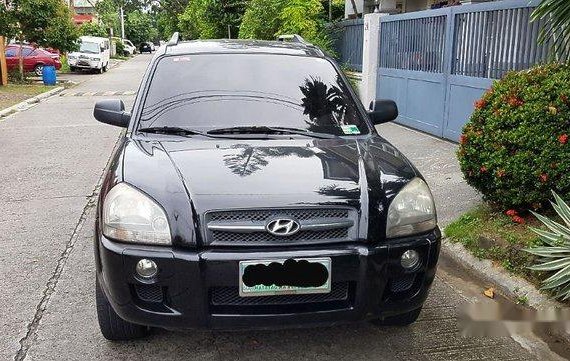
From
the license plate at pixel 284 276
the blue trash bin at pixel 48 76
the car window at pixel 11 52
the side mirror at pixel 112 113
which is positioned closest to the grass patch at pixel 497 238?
the license plate at pixel 284 276

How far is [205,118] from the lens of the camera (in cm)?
381

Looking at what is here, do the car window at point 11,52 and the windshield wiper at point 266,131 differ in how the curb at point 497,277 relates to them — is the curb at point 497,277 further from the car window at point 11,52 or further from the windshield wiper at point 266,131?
the car window at point 11,52

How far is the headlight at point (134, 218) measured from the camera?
8.92ft

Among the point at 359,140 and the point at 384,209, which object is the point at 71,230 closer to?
the point at 359,140

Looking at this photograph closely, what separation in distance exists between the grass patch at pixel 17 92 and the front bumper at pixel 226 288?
1447 centimetres

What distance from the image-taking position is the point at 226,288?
104 inches

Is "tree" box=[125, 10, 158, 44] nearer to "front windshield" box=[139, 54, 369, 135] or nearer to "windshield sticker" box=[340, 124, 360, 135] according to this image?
"front windshield" box=[139, 54, 369, 135]

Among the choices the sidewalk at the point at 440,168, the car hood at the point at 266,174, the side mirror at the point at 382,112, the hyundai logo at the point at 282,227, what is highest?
the side mirror at the point at 382,112

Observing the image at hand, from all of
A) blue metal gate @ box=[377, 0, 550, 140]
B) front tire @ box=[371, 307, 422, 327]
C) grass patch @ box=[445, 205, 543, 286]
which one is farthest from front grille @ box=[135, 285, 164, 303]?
blue metal gate @ box=[377, 0, 550, 140]

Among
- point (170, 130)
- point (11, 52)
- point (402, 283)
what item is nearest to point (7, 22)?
point (11, 52)

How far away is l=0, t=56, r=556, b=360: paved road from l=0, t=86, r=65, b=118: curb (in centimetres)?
828

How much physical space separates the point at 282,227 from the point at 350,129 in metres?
1.43

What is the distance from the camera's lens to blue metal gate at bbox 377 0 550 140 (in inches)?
294

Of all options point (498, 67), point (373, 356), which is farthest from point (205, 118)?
point (498, 67)
